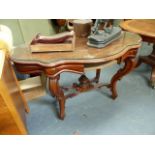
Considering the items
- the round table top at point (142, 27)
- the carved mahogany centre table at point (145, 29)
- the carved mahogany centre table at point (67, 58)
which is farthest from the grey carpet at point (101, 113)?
the round table top at point (142, 27)

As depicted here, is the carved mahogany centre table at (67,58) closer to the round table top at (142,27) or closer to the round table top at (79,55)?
the round table top at (79,55)

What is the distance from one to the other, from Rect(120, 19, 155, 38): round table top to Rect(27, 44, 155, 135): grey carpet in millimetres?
600

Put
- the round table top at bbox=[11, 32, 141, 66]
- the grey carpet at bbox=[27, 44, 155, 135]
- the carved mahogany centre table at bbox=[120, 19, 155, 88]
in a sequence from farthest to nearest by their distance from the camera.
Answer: the carved mahogany centre table at bbox=[120, 19, 155, 88] → the grey carpet at bbox=[27, 44, 155, 135] → the round table top at bbox=[11, 32, 141, 66]

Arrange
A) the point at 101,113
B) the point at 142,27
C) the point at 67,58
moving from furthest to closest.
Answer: the point at 142,27 → the point at 101,113 → the point at 67,58

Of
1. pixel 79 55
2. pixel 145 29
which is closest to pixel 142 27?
pixel 145 29

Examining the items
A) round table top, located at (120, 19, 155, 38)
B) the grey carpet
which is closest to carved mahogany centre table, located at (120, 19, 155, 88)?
round table top, located at (120, 19, 155, 38)

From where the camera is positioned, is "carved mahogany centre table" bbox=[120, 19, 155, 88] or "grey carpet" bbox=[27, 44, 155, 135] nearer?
"grey carpet" bbox=[27, 44, 155, 135]

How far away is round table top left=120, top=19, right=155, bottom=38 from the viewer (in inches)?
61.4

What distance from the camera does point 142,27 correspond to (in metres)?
1.70

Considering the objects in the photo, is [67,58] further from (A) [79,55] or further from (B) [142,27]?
(B) [142,27]

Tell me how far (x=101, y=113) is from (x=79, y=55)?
0.70 metres

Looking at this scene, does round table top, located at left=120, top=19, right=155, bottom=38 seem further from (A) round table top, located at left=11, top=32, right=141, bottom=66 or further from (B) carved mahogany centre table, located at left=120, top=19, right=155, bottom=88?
(A) round table top, located at left=11, top=32, right=141, bottom=66
